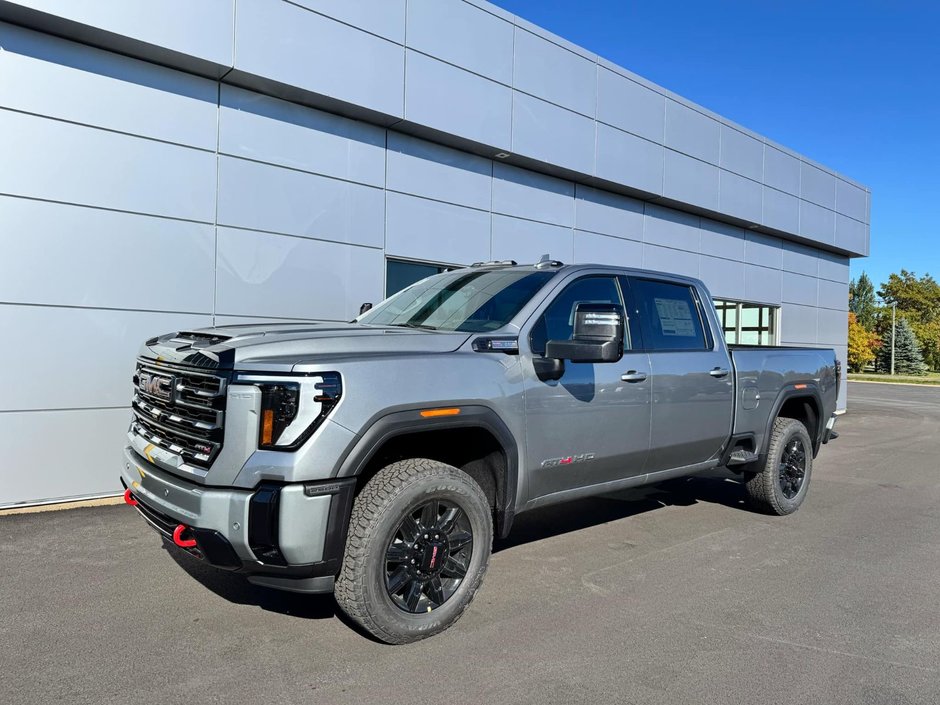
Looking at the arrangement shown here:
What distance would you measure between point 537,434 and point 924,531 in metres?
4.22

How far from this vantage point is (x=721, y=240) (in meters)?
16.2

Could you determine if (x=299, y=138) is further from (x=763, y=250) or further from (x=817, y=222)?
(x=817, y=222)

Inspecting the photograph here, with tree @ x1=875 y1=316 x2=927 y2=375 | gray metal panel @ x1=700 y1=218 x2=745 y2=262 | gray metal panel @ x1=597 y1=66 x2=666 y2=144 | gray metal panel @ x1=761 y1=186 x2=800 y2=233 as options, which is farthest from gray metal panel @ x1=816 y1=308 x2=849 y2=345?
tree @ x1=875 y1=316 x2=927 y2=375

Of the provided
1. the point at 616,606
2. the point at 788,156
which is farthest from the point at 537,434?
the point at 788,156

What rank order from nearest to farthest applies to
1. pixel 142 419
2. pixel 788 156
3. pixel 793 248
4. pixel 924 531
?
pixel 142 419 → pixel 924 531 → pixel 788 156 → pixel 793 248

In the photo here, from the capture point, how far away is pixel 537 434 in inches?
163

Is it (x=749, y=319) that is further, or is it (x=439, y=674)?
(x=749, y=319)

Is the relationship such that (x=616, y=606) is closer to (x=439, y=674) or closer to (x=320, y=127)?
(x=439, y=674)

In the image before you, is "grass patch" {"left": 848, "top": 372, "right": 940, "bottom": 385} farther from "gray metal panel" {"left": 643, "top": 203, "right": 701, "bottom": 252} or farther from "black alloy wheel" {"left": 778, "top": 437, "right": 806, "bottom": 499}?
"black alloy wheel" {"left": 778, "top": 437, "right": 806, "bottom": 499}

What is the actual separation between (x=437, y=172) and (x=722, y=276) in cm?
887

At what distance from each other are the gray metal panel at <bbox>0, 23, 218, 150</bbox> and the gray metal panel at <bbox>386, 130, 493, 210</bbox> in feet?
8.48

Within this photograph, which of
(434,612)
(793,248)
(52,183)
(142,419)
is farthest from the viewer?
(793,248)

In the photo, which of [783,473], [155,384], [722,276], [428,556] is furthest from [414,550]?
[722,276]

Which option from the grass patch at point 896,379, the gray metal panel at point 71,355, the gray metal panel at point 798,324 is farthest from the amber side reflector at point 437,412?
the grass patch at point 896,379
